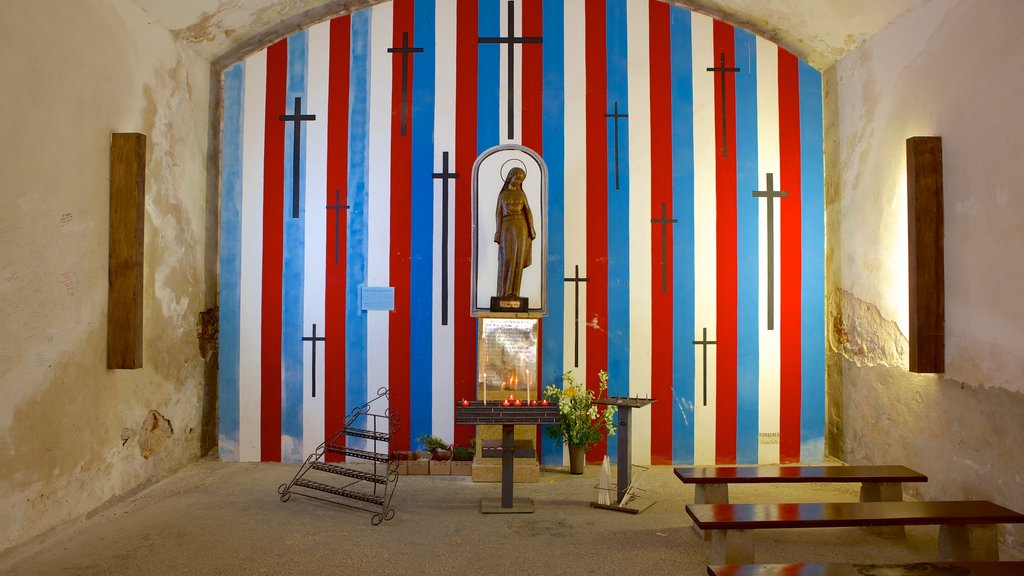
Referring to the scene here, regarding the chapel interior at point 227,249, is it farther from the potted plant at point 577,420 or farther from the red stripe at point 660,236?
the potted plant at point 577,420

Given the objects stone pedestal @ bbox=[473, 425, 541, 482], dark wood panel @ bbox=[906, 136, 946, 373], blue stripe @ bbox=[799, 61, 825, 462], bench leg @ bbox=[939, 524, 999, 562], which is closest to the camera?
bench leg @ bbox=[939, 524, 999, 562]

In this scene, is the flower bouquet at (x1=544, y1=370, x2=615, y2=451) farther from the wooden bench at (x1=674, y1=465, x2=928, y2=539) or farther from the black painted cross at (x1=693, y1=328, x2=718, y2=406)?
the wooden bench at (x1=674, y1=465, x2=928, y2=539)

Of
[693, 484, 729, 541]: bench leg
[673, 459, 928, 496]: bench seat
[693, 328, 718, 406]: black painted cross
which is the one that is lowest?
[693, 484, 729, 541]: bench leg

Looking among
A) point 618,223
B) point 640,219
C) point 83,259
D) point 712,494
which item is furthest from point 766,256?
point 83,259

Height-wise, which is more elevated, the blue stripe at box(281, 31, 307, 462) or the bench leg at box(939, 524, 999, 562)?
the blue stripe at box(281, 31, 307, 462)

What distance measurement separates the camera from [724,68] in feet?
18.4

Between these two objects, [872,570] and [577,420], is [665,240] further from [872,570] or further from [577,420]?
[872,570]

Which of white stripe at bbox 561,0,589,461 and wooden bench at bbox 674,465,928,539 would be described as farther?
white stripe at bbox 561,0,589,461

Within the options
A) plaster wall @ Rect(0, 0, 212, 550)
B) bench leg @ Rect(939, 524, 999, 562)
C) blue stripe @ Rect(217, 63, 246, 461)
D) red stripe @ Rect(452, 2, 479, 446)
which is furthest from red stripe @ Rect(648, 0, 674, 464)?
plaster wall @ Rect(0, 0, 212, 550)

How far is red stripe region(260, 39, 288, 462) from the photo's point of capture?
5.51 meters

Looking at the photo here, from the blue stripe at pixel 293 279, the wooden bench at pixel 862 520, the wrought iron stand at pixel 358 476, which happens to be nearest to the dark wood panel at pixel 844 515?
the wooden bench at pixel 862 520

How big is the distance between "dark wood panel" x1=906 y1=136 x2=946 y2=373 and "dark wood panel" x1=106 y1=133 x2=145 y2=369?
15.1 ft

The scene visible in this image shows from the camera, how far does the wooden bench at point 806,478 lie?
371cm

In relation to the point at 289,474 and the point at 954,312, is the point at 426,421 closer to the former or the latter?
the point at 289,474
